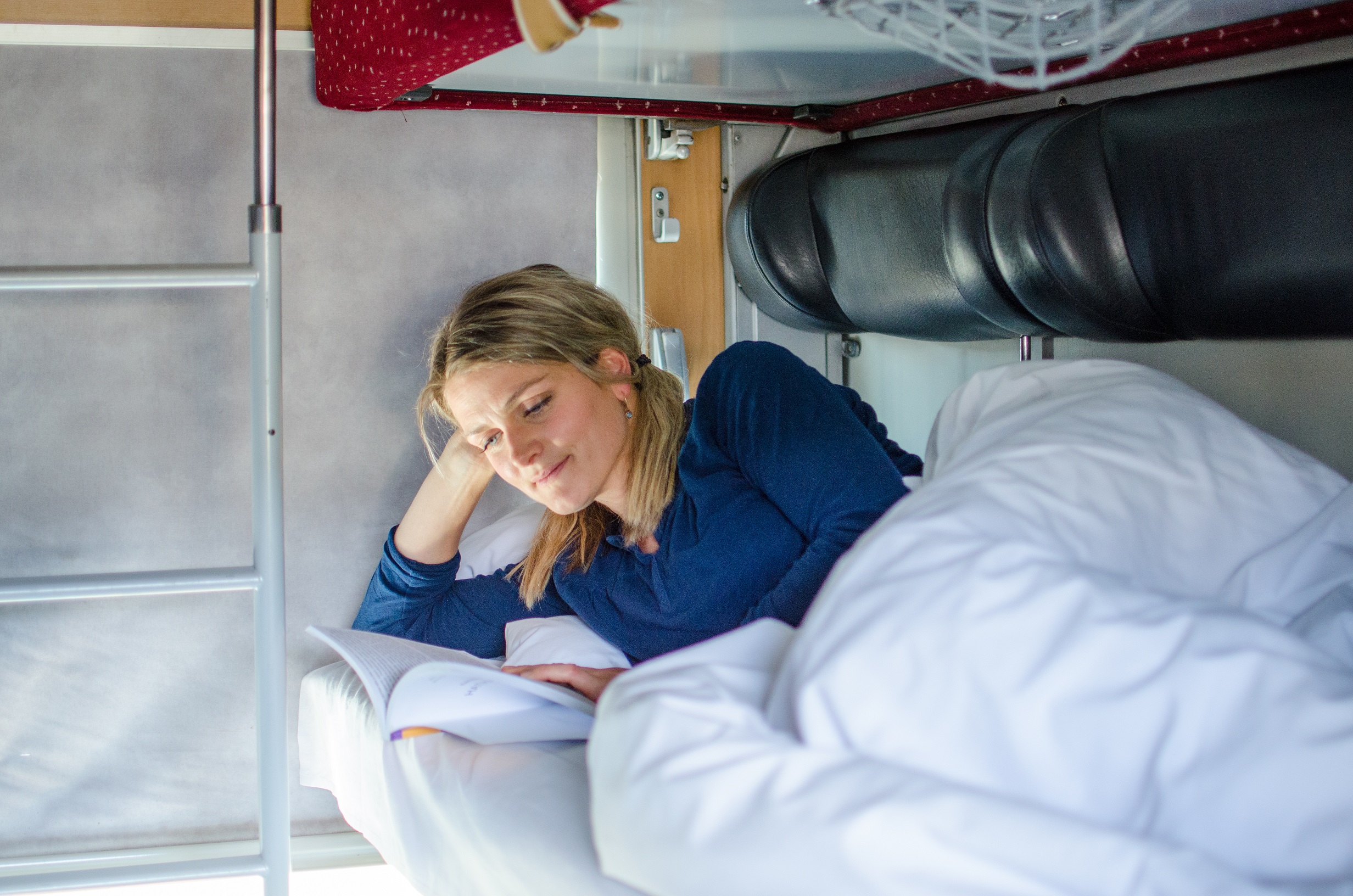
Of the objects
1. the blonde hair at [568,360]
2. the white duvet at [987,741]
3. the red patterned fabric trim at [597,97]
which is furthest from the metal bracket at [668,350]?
the white duvet at [987,741]

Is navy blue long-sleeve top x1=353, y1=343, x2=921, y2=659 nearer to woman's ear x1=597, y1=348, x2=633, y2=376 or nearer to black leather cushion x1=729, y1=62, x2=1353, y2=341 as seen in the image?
woman's ear x1=597, y1=348, x2=633, y2=376

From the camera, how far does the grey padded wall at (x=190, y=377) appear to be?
6.25 feet

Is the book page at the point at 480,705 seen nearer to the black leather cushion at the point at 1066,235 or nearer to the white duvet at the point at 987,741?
the white duvet at the point at 987,741

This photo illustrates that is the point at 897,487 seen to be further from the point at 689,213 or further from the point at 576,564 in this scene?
the point at 689,213

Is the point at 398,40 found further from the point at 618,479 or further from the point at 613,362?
the point at 618,479

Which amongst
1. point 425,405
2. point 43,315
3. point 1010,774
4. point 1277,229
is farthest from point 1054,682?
point 43,315

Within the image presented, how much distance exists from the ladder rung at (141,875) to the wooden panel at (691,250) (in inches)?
51.0

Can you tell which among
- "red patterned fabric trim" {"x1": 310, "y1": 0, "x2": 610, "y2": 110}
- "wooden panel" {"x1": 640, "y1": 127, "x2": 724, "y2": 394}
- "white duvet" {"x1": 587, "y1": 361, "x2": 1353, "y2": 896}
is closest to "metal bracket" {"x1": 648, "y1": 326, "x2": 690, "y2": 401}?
"wooden panel" {"x1": 640, "y1": 127, "x2": 724, "y2": 394}

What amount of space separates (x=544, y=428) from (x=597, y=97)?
0.68 metres

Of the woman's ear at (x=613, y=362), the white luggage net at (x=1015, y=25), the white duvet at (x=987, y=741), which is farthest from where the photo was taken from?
the woman's ear at (x=613, y=362)

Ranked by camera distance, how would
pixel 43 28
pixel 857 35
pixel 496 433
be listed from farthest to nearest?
pixel 43 28, pixel 496 433, pixel 857 35

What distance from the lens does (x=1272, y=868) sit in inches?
24.6

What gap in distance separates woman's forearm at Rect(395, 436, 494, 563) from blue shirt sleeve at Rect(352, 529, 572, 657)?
27 millimetres

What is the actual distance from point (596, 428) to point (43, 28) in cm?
118
